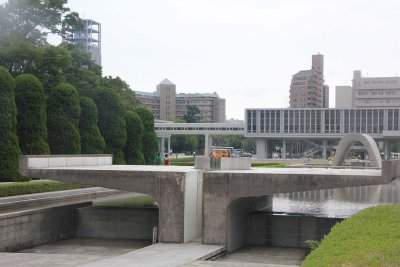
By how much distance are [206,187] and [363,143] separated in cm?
2209

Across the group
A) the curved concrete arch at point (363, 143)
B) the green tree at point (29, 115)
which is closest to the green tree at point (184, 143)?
the curved concrete arch at point (363, 143)

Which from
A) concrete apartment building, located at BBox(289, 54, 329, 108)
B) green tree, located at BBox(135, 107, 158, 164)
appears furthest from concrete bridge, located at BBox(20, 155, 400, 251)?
concrete apartment building, located at BBox(289, 54, 329, 108)

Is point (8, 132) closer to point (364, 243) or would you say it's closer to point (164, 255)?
point (164, 255)

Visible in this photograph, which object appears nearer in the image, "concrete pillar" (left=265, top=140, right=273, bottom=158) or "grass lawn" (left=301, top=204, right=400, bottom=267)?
"grass lawn" (left=301, top=204, right=400, bottom=267)

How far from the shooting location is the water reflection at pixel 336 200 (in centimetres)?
3716

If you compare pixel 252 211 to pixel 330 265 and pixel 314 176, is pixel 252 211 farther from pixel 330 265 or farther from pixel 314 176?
pixel 330 265

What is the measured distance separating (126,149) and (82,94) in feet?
19.1

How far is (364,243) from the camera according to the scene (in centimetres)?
1517

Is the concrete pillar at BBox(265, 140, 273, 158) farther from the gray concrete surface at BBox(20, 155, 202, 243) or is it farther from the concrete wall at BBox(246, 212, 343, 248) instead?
the gray concrete surface at BBox(20, 155, 202, 243)

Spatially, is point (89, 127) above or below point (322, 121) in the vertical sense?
below

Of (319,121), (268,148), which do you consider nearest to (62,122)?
(319,121)

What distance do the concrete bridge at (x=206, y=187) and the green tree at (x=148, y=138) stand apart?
87.0 feet

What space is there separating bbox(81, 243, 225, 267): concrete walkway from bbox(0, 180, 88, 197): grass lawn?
10.9 m

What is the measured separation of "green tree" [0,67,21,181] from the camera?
116ft
